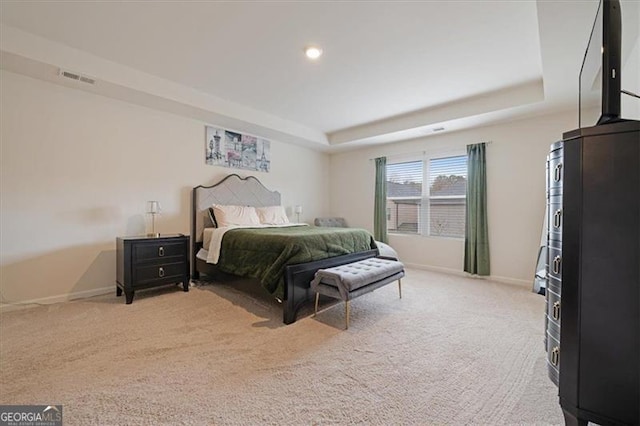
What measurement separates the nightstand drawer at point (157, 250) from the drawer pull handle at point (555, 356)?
3603 millimetres

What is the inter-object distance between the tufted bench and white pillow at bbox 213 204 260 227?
1.93 metres

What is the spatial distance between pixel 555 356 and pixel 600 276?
1.54 ft

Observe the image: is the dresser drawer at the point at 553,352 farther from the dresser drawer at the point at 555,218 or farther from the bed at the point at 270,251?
the bed at the point at 270,251

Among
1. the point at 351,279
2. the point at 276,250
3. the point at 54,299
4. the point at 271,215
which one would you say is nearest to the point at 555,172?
the point at 351,279

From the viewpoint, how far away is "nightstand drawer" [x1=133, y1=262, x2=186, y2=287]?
3.16 m

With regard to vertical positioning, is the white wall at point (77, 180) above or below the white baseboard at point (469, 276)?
above

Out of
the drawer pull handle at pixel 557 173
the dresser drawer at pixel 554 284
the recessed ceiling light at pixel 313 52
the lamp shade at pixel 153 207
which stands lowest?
the dresser drawer at pixel 554 284

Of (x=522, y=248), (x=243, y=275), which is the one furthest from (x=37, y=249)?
(x=522, y=248)

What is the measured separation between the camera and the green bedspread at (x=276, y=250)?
268 cm

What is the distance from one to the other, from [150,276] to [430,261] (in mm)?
4281

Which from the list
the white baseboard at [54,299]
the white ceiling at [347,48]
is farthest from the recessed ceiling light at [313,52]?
the white baseboard at [54,299]

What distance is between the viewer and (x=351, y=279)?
2500mm

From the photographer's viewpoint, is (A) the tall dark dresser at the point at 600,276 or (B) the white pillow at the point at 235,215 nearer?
(A) the tall dark dresser at the point at 600,276

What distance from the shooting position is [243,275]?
3.13 meters
